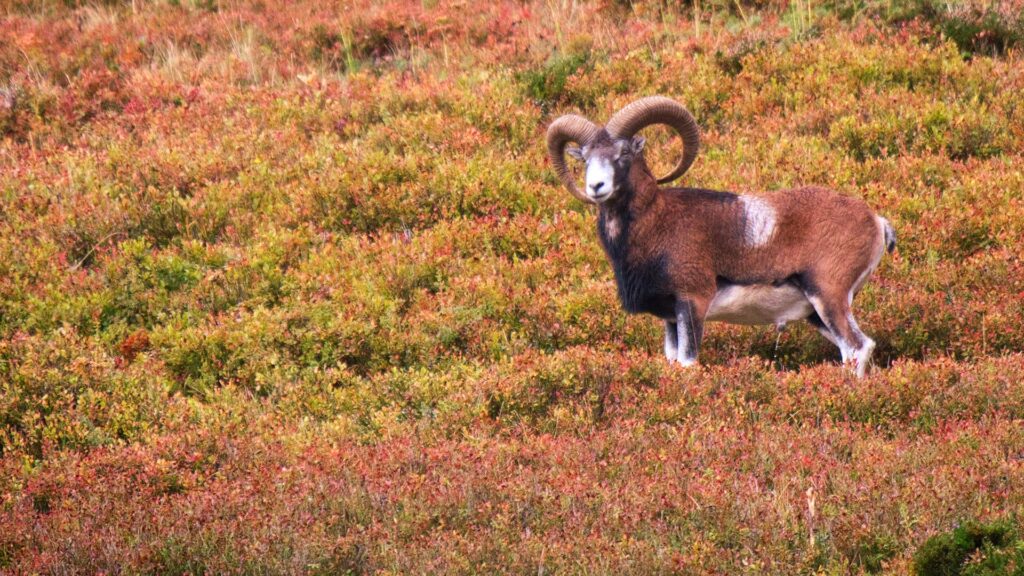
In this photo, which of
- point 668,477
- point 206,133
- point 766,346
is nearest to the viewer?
point 668,477

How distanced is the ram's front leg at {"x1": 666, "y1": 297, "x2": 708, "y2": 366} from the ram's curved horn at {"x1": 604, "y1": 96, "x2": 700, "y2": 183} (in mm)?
1309

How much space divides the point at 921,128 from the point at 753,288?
215 inches

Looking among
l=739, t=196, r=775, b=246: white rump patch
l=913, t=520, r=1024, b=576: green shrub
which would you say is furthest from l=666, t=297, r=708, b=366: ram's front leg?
l=913, t=520, r=1024, b=576: green shrub

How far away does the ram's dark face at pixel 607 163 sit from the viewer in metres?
10.3

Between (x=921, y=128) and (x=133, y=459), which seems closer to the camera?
(x=133, y=459)

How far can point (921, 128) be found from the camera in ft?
47.6

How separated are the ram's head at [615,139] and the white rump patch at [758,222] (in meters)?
0.85

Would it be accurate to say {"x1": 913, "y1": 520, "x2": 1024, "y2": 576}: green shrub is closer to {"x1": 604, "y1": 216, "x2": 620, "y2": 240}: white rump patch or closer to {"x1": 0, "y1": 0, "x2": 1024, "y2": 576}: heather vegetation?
{"x1": 0, "y1": 0, "x2": 1024, "y2": 576}: heather vegetation

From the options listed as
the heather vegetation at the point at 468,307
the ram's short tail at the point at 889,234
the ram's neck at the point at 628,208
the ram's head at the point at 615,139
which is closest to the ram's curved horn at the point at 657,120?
the ram's head at the point at 615,139

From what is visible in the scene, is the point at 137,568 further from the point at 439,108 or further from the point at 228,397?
the point at 439,108

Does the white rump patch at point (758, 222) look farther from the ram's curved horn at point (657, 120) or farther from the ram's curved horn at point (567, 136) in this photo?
A: the ram's curved horn at point (567, 136)

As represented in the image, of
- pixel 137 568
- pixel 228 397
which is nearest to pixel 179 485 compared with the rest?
pixel 137 568

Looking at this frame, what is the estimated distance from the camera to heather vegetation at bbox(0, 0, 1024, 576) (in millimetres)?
7082

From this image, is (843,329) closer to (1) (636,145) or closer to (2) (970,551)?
(1) (636,145)
